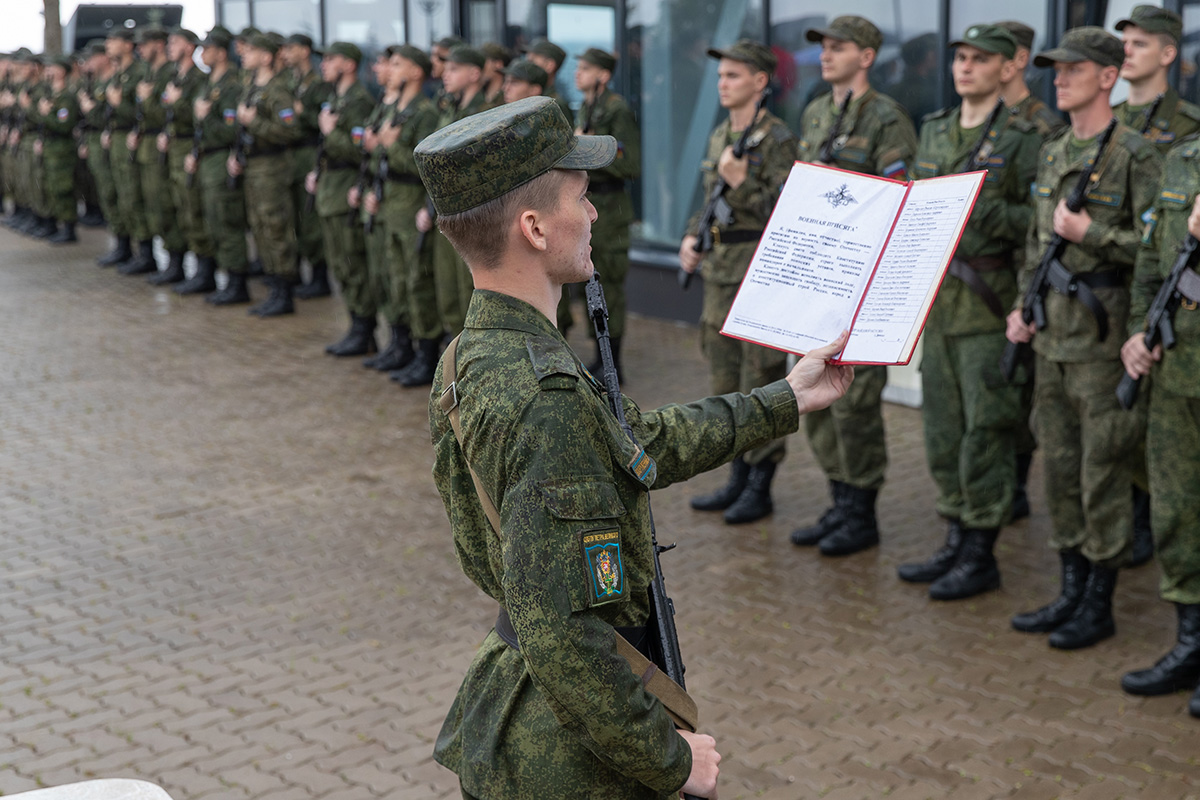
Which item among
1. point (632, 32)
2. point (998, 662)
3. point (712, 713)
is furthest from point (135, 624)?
point (632, 32)

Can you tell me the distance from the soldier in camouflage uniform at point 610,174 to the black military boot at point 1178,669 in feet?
14.7

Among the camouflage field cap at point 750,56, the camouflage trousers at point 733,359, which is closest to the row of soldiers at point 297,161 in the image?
the camouflage field cap at point 750,56

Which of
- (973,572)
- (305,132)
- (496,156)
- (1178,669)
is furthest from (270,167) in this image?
(496,156)

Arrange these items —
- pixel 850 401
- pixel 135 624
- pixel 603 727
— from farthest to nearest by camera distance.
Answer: pixel 850 401 < pixel 135 624 < pixel 603 727

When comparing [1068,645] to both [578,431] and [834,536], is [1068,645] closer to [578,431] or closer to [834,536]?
[834,536]

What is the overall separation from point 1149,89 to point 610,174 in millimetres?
4011

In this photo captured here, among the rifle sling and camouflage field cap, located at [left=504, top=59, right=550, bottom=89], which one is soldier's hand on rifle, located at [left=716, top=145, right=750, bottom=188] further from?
the rifle sling

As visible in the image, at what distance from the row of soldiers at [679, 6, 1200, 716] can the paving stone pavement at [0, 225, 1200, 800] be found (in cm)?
30

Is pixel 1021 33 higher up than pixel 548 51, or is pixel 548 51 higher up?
pixel 548 51

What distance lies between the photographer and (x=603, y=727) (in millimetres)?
1985

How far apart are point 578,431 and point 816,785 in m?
2.44

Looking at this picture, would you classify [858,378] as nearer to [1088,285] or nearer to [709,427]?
[1088,285]

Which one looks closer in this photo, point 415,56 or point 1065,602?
point 1065,602

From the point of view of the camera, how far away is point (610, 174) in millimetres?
8586
